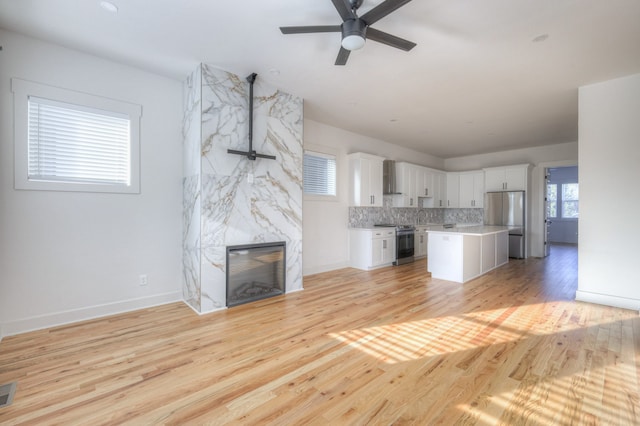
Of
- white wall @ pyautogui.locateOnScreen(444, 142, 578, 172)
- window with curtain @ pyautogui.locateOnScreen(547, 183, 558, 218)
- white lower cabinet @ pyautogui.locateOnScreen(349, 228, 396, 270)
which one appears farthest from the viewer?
window with curtain @ pyautogui.locateOnScreen(547, 183, 558, 218)

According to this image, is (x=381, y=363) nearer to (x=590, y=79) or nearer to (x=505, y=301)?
(x=505, y=301)

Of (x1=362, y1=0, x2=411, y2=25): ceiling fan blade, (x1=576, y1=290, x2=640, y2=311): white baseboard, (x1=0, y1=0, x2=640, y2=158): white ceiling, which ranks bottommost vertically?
(x1=576, y1=290, x2=640, y2=311): white baseboard

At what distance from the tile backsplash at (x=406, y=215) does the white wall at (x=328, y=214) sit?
1.34 ft

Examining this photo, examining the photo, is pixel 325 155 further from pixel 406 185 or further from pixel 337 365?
pixel 337 365

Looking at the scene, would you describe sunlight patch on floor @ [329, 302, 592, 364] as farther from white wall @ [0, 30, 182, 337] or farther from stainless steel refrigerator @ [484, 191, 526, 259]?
stainless steel refrigerator @ [484, 191, 526, 259]

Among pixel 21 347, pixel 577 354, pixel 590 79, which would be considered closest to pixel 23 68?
pixel 21 347

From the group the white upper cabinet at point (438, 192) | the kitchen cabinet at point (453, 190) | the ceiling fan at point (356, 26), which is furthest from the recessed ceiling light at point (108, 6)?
the kitchen cabinet at point (453, 190)

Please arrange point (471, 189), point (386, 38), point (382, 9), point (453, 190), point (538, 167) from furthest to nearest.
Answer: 1. point (453, 190)
2. point (471, 189)
3. point (538, 167)
4. point (386, 38)
5. point (382, 9)

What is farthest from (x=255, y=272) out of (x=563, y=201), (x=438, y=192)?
(x=563, y=201)

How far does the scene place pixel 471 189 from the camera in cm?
821

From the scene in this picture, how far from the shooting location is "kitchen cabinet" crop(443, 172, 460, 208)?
8469mm

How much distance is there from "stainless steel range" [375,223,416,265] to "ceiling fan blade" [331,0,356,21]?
183 inches

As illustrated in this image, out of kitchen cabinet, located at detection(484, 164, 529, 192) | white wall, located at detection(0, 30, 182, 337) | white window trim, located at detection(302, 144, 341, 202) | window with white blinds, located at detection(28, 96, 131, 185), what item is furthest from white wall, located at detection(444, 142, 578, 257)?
window with white blinds, located at detection(28, 96, 131, 185)

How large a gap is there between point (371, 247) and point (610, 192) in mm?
3521
